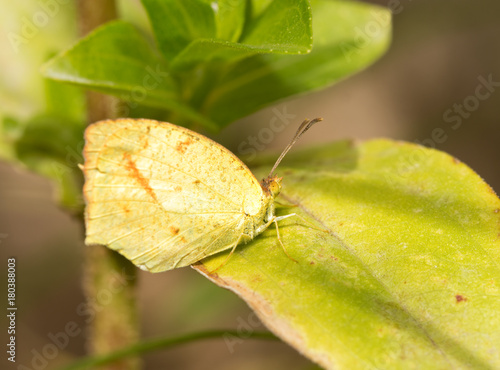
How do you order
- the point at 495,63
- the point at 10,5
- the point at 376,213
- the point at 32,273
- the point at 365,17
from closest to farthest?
the point at 376,213 < the point at 365,17 < the point at 10,5 < the point at 32,273 < the point at 495,63

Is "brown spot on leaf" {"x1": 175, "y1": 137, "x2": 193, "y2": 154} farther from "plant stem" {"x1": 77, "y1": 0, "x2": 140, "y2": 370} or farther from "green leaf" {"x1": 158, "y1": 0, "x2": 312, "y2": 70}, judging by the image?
"plant stem" {"x1": 77, "y1": 0, "x2": 140, "y2": 370}

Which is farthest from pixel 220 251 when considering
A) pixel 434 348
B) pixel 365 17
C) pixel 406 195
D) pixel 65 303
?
pixel 65 303

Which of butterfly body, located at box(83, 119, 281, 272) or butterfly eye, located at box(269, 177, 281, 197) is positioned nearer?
butterfly body, located at box(83, 119, 281, 272)

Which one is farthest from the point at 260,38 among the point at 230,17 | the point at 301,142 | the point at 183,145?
the point at 301,142

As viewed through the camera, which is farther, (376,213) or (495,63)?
(495,63)

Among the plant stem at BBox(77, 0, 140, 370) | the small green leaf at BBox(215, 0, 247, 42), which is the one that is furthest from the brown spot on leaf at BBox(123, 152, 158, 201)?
the small green leaf at BBox(215, 0, 247, 42)

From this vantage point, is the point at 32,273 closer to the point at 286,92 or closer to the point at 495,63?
the point at 286,92

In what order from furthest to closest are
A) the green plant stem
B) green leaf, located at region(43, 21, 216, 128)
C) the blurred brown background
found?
the blurred brown background, the green plant stem, green leaf, located at region(43, 21, 216, 128)
